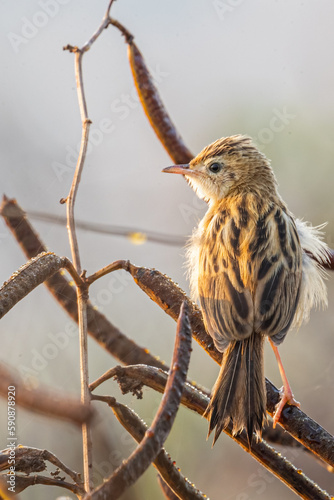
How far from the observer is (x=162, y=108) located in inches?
137

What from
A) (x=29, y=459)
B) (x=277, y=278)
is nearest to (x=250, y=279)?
(x=277, y=278)

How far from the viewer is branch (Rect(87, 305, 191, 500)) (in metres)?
1.24

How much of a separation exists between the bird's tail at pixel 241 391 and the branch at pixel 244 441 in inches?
1.8

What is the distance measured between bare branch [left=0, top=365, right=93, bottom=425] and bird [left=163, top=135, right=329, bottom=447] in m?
0.79

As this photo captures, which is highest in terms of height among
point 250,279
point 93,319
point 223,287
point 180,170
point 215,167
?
point 215,167

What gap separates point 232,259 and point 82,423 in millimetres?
2238

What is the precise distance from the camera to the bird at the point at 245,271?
267 centimetres

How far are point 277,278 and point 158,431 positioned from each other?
90.3 inches

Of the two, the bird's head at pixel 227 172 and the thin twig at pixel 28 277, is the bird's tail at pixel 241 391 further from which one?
the bird's head at pixel 227 172

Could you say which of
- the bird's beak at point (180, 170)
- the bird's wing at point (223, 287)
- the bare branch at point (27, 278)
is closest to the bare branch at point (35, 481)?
the bare branch at point (27, 278)

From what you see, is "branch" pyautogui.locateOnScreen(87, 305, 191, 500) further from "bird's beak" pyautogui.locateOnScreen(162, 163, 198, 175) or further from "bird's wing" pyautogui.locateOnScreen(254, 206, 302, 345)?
"bird's beak" pyautogui.locateOnScreen(162, 163, 198, 175)

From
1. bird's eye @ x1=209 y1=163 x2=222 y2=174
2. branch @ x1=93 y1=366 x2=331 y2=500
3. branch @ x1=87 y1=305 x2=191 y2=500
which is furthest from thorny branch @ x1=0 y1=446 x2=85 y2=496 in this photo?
bird's eye @ x1=209 y1=163 x2=222 y2=174

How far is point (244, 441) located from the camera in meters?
2.18

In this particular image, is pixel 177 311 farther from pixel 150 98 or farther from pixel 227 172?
pixel 227 172
